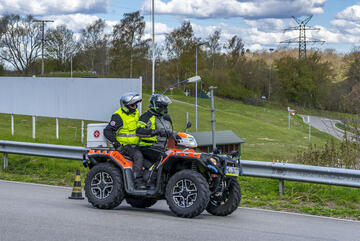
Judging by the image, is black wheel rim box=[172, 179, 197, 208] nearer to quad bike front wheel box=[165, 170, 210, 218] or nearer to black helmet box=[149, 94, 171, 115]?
quad bike front wheel box=[165, 170, 210, 218]

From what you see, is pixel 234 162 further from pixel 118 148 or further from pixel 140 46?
pixel 140 46

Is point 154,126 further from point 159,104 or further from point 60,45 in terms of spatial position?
point 60,45

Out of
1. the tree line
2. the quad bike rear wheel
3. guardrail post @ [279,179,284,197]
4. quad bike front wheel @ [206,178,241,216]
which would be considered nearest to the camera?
quad bike front wheel @ [206,178,241,216]

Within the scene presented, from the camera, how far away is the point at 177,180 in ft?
27.8

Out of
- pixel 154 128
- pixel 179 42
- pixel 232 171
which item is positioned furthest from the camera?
pixel 179 42

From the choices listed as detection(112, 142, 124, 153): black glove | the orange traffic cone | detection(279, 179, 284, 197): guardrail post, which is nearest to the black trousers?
detection(112, 142, 124, 153): black glove

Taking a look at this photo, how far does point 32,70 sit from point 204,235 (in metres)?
83.9

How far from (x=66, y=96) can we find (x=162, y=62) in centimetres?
8367

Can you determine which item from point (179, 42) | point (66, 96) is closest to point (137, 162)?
point (66, 96)

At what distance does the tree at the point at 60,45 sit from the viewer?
91500 millimetres

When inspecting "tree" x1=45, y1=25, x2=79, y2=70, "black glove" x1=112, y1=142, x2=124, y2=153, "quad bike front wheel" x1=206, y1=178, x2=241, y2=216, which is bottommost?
"quad bike front wheel" x1=206, y1=178, x2=241, y2=216

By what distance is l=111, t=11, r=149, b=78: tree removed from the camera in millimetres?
93500

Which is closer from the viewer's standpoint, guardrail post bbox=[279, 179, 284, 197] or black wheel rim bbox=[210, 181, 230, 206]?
black wheel rim bbox=[210, 181, 230, 206]

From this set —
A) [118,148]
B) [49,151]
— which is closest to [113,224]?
[118,148]
